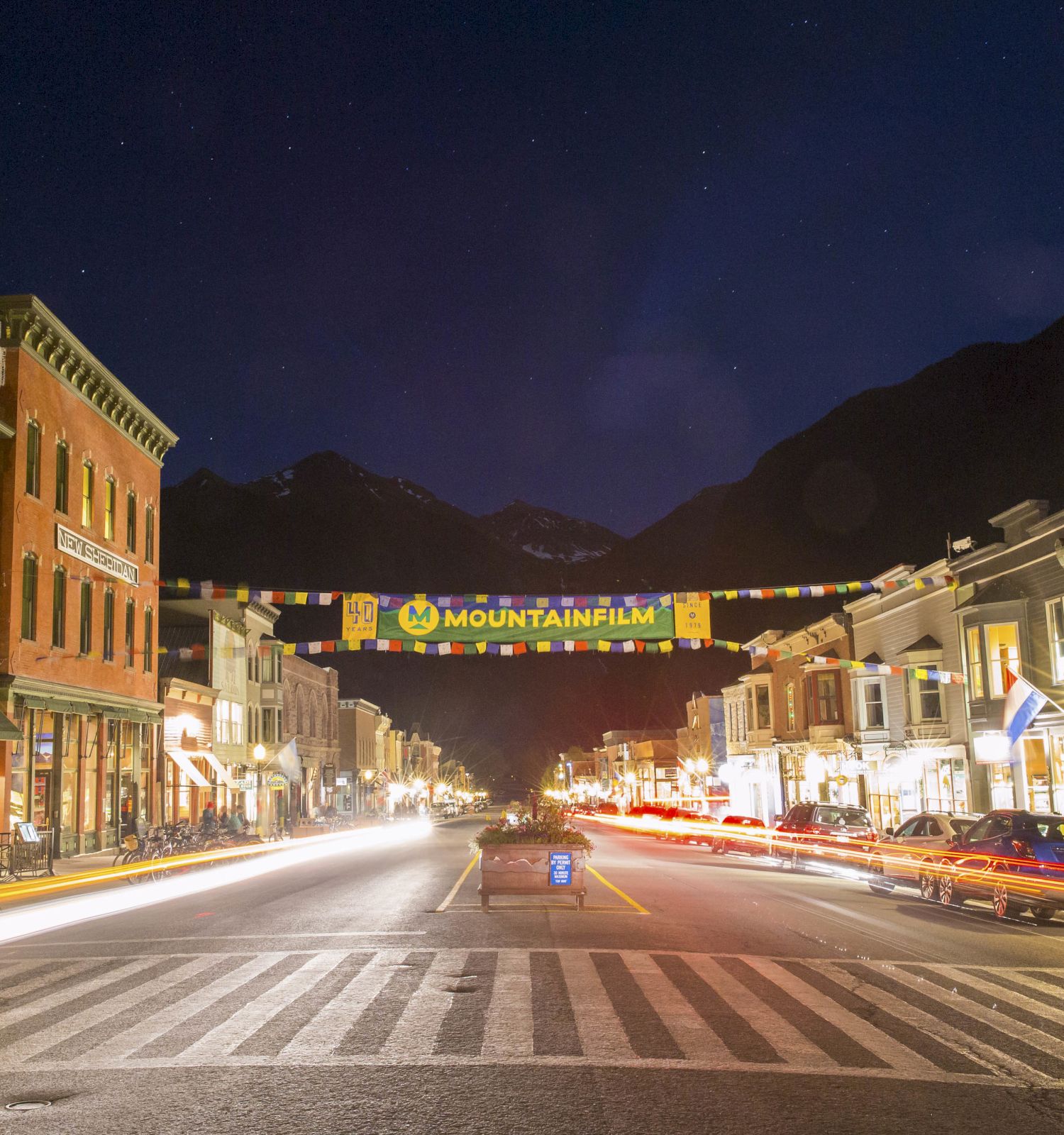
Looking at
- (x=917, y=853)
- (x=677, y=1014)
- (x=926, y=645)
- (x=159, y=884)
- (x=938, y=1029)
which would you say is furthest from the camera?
(x=926, y=645)

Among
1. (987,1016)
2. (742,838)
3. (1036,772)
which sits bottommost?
(742,838)

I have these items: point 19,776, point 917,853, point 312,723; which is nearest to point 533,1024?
point 917,853

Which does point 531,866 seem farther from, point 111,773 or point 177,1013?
point 111,773

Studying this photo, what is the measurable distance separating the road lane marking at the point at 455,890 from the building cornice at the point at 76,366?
746 inches

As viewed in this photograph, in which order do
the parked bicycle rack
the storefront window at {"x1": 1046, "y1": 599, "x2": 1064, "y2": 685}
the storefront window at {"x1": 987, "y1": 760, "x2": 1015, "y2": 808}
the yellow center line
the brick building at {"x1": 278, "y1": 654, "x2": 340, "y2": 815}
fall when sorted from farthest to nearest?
the brick building at {"x1": 278, "y1": 654, "x2": 340, "y2": 815} → the storefront window at {"x1": 987, "y1": 760, "x2": 1015, "y2": 808} → the storefront window at {"x1": 1046, "y1": 599, "x2": 1064, "y2": 685} → the parked bicycle rack → the yellow center line

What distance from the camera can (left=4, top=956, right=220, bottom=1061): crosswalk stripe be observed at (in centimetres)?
863

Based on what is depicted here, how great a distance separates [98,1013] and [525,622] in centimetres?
2082

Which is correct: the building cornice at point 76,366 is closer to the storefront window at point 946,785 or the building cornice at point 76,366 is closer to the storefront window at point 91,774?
the storefront window at point 91,774

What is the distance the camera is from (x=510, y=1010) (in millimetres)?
9680

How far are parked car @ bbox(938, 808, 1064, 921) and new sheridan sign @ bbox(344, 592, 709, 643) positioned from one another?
11.0 metres

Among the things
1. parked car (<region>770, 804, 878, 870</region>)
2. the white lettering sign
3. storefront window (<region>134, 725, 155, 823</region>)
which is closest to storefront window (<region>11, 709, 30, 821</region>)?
the white lettering sign

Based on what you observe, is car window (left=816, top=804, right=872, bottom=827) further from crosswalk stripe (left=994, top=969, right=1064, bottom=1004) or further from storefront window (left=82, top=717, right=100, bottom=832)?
storefront window (left=82, top=717, right=100, bottom=832)

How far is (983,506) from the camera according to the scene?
100750 mm

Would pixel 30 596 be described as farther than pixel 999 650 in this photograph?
No
